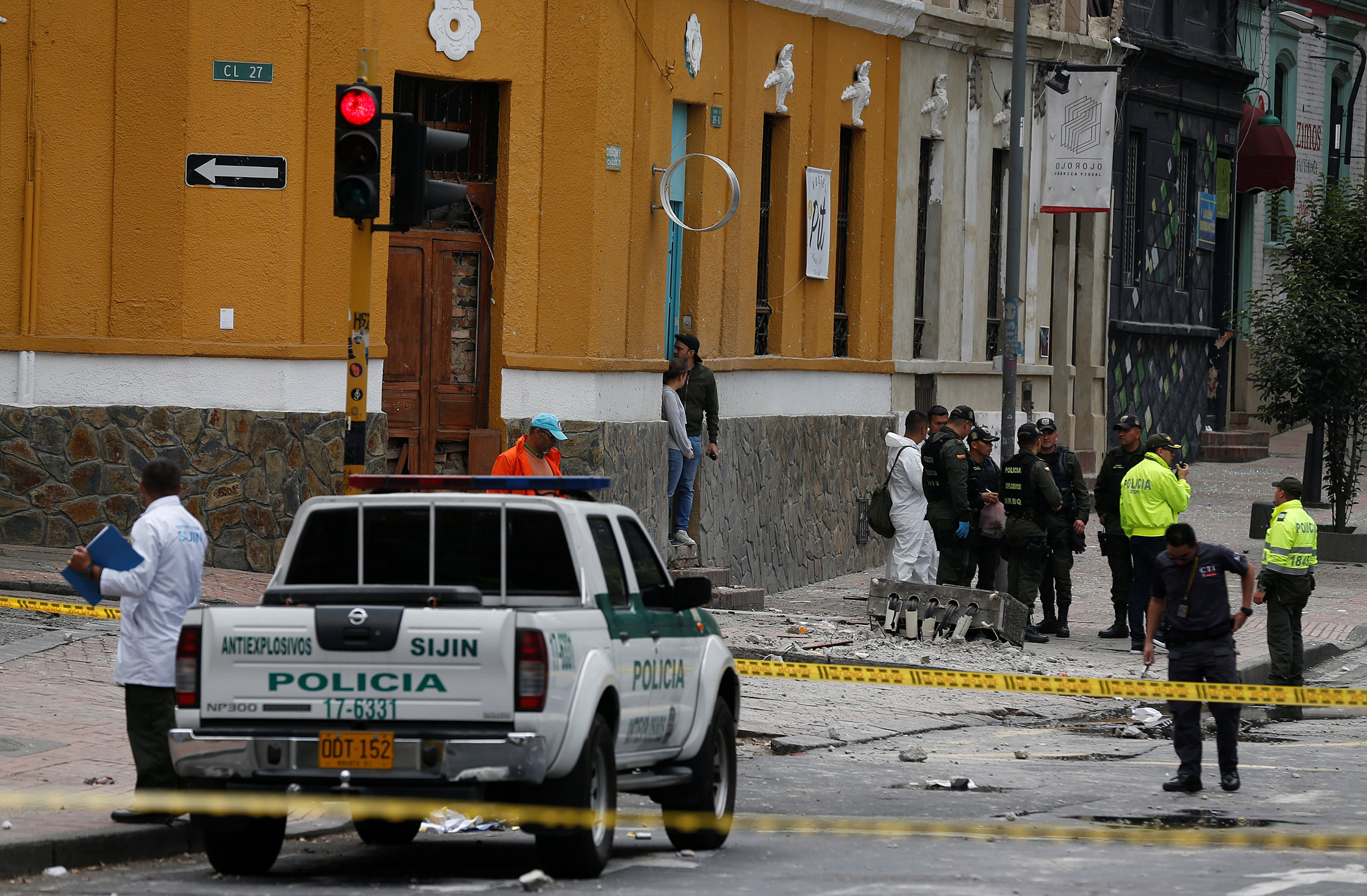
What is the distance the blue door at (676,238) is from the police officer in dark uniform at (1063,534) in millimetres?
3843

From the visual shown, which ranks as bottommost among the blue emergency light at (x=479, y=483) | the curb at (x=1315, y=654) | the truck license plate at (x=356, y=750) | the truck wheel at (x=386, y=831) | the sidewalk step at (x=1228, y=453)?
the curb at (x=1315, y=654)

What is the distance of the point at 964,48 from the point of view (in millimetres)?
26766

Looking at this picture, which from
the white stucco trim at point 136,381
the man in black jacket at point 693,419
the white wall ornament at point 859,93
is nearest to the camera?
the white stucco trim at point 136,381

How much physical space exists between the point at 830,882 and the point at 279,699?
91.8 inches

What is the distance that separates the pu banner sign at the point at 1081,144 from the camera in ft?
A: 86.8

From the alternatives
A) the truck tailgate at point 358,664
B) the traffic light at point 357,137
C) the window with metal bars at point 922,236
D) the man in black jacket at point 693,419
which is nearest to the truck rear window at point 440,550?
the truck tailgate at point 358,664

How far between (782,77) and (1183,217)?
16979 mm

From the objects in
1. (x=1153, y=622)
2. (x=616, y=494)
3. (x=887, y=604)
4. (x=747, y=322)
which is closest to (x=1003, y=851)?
(x=1153, y=622)

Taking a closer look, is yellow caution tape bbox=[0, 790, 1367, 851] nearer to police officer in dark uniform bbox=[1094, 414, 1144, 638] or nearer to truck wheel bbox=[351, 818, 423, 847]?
truck wheel bbox=[351, 818, 423, 847]

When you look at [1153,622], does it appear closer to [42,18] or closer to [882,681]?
[882,681]

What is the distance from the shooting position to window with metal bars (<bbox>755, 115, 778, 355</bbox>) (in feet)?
74.6

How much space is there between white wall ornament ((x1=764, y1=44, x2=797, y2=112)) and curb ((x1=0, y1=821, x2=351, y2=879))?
13.8 meters

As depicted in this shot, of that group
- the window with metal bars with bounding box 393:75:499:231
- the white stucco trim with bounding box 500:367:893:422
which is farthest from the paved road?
the window with metal bars with bounding box 393:75:499:231

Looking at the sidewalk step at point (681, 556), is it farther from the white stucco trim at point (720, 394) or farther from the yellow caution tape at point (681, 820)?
the yellow caution tape at point (681, 820)
